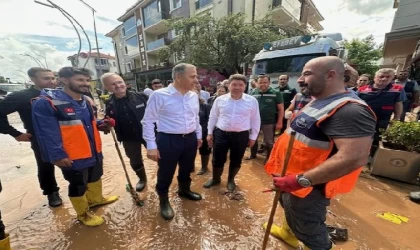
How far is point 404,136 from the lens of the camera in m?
3.24

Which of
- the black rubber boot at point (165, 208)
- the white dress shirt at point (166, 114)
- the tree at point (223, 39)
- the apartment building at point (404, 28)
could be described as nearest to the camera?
the white dress shirt at point (166, 114)

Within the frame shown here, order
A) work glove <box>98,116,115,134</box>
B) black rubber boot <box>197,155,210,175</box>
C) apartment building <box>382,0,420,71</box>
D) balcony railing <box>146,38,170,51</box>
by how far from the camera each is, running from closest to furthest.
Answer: work glove <box>98,116,115,134</box> < black rubber boot <box>197,155,210,175</box> < apartment building <box>382,0,420,71</box> < balcony railing <box>146,38,170,51</box>

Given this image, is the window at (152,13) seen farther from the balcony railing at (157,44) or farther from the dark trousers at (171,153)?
the dark trousers at (171,153)

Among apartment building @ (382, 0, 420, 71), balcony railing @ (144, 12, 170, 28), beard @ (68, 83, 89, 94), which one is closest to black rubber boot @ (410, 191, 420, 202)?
beard @ (68, 83, 89, 94)

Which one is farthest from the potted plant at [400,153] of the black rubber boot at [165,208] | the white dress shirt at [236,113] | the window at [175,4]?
the window at [175,4]

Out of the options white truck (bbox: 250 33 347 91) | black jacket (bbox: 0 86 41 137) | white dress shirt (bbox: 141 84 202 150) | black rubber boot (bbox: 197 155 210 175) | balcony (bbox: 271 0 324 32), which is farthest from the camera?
balcony (bbox: 271 0 324 32)

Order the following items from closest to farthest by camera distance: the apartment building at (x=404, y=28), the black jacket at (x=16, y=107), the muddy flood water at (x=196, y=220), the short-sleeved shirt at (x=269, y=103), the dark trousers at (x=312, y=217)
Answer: the dark trousers at (x=312, y=217) < the muddy flood water at (x=196, y=220) < the black jacket at (x=16, y=107) < the short-sleeved shirt at (x=269, y=103) < the apartment building at (x=404, y=28)

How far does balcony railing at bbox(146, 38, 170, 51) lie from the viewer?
21.3 meters

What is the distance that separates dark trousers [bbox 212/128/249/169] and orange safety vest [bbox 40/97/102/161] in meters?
1.79

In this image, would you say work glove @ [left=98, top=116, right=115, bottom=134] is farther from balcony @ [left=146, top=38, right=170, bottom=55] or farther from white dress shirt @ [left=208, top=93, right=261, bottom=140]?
balcony @ [left=146, top=38, right=170, bottom=55]

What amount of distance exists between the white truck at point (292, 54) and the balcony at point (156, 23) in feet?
56.7

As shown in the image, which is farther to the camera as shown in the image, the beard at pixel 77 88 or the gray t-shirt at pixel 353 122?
the beard at pixel 77 88

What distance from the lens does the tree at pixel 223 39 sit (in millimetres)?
10930

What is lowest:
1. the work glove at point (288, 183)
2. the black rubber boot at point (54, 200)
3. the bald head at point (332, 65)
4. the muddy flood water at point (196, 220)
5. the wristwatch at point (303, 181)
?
the muddy flood water at point (196, 220)
